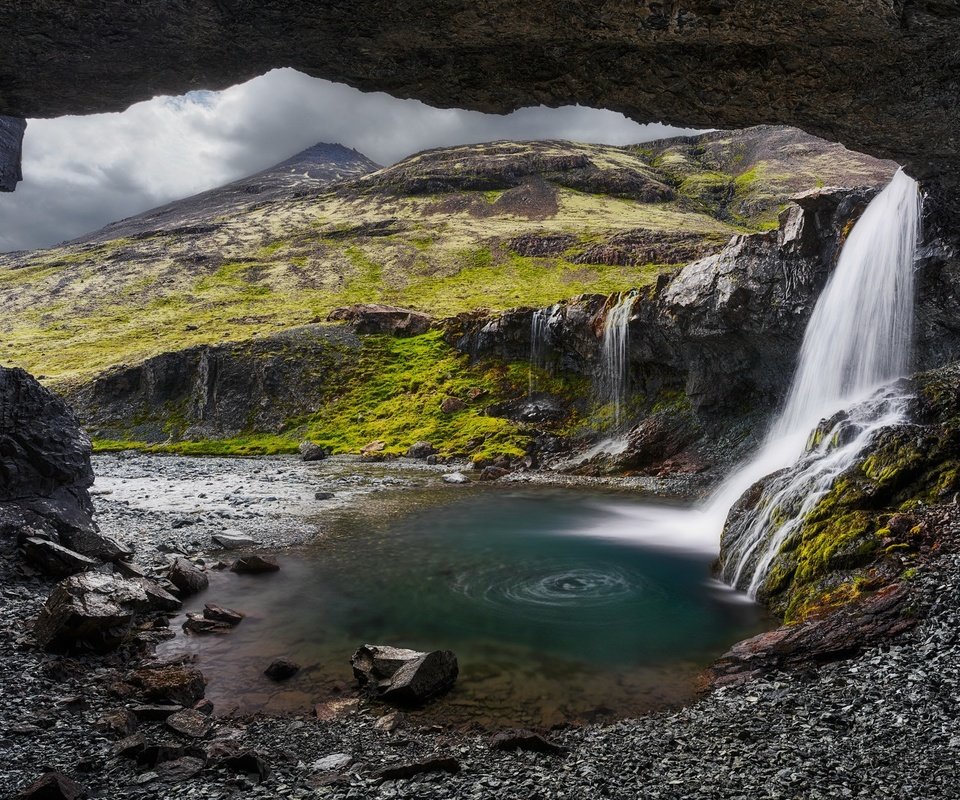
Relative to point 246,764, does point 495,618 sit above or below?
below

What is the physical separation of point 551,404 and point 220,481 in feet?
96.2

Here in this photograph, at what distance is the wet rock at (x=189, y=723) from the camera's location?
9.87 metres

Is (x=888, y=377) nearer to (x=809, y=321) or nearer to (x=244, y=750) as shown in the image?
(x=809, y=321)

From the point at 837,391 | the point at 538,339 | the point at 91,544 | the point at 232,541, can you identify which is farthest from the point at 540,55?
the point at 538,339

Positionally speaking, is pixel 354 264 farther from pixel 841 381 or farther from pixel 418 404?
pixel 841 381

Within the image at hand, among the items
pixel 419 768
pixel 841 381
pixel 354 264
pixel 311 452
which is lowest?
pixel 311 452

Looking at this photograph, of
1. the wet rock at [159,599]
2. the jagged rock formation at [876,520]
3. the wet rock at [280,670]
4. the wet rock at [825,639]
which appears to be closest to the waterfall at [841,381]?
the jagged rock formation at [876,520]

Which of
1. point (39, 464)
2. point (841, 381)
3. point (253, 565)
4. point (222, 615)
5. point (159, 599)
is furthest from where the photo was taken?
point (841, 381)

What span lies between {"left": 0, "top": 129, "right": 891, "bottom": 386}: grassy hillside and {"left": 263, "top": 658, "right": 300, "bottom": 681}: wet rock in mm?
78203

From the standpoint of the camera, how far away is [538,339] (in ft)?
201

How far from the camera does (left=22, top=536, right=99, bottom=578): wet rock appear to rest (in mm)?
16484

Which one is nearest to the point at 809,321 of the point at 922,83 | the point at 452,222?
the point at 922,83

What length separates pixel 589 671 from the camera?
41.9 ft

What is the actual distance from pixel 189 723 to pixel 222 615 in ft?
18.0
